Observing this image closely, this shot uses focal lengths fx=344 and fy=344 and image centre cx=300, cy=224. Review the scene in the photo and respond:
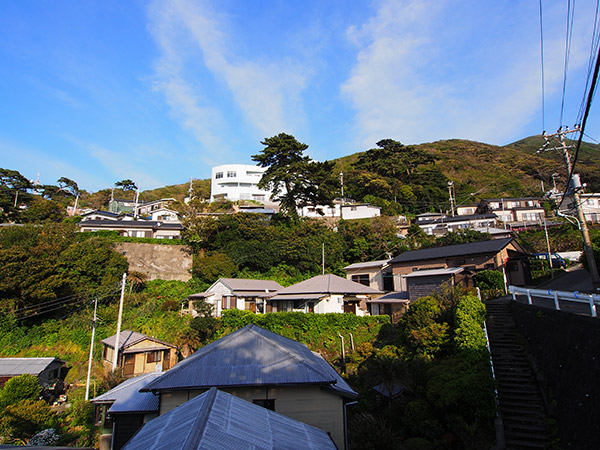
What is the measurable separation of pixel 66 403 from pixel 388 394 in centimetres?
2054

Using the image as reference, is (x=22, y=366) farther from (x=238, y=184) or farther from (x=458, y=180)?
(x=458, y=180)

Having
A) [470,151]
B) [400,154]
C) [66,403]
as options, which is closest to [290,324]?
[66,403]

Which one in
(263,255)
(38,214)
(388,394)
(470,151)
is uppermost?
(470,151)

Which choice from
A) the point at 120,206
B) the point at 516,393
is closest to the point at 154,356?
the point at 516,393

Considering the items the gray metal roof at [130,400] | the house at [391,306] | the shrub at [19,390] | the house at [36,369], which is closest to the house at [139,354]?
the house at [36,369]

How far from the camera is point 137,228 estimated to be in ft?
145

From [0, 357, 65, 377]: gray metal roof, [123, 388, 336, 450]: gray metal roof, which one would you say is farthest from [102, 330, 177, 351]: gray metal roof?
[123, 388, 336, 450]: gray metal roof

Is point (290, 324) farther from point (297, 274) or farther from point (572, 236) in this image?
point (572, 236)

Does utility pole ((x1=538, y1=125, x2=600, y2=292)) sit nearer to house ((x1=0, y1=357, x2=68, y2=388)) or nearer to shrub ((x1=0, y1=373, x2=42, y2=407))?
shrub ((x1=0, y1=373, x2=42, y2=407))

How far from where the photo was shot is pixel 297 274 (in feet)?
130

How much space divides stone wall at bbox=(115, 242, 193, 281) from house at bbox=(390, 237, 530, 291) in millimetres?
24849

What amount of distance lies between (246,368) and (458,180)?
75698 mm

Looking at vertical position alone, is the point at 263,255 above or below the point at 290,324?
above

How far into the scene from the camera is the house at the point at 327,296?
2873 cm
